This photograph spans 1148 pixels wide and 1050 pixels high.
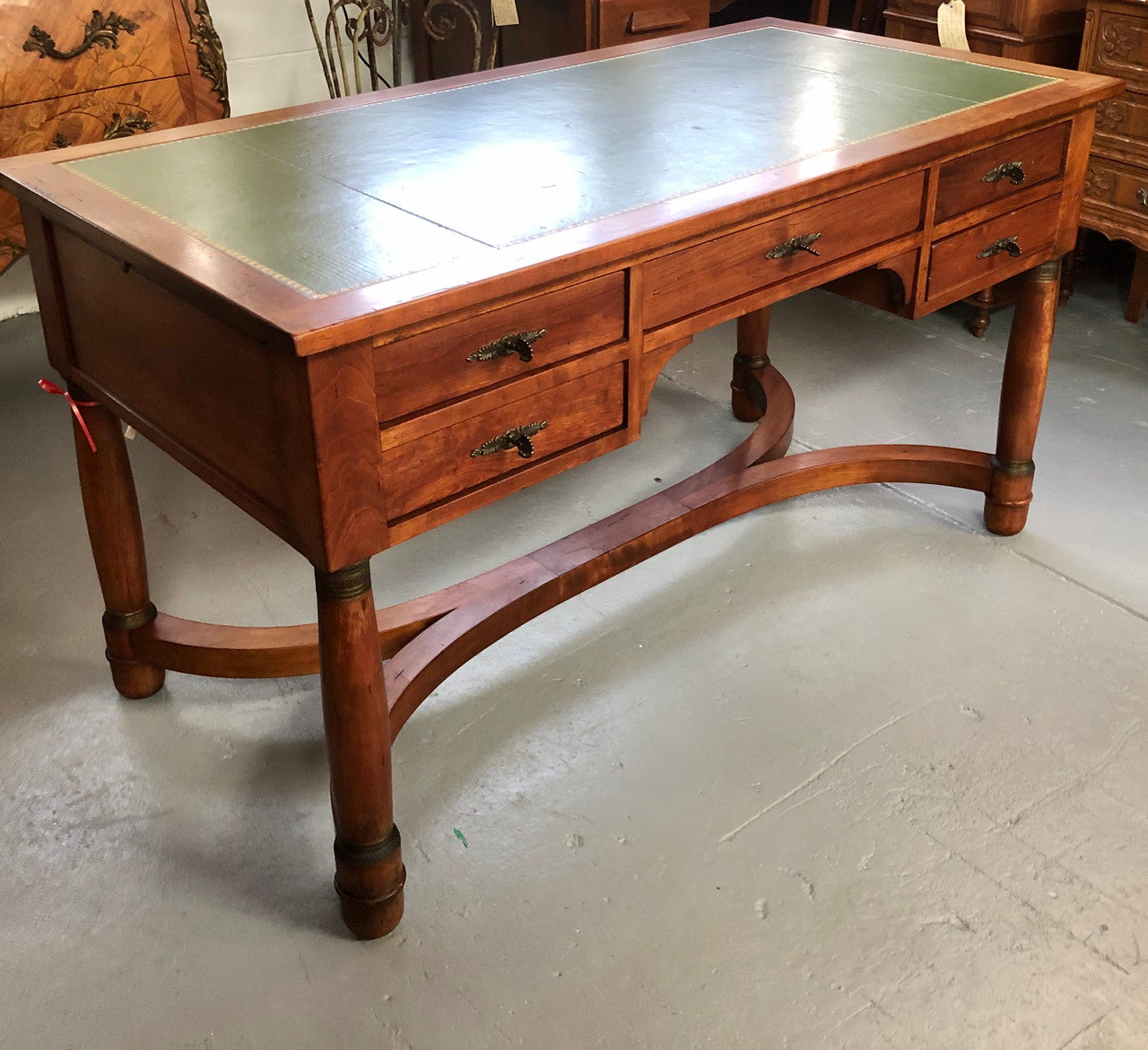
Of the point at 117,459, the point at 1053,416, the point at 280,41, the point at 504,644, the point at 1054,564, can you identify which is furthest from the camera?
the point at 280,41

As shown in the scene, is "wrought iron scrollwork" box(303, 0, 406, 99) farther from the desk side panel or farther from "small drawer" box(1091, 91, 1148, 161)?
the desk side panel

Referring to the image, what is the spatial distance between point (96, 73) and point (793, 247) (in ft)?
6.66

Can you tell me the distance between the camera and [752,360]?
3.03m

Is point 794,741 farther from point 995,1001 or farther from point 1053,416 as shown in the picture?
point 1053,416

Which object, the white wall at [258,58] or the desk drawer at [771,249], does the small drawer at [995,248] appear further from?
the white wall at [258,58]

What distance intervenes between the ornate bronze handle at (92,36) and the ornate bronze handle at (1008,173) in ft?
6.94

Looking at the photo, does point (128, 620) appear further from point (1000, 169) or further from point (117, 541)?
point (1000, 169)

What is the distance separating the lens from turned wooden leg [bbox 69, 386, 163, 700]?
2.03 metres

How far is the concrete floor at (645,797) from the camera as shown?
5.66ft

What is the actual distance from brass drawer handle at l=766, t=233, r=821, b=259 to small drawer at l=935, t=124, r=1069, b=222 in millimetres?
341

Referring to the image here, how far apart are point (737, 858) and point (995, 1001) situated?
1.36ft

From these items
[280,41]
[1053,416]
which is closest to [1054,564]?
[1053,416]

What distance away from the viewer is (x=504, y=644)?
2.45m

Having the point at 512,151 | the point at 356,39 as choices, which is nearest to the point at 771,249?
the point at 512,151
